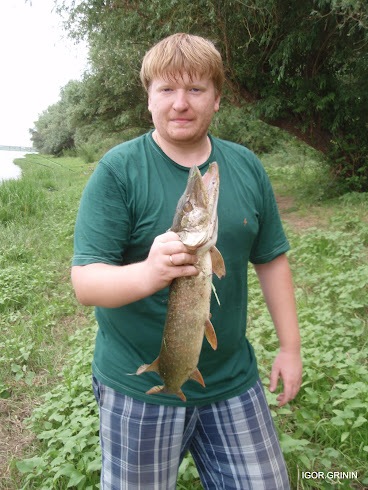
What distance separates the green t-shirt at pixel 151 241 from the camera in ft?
5.79

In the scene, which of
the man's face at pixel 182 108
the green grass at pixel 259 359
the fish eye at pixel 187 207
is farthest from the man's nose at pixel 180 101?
the green grass at pixel 259 359

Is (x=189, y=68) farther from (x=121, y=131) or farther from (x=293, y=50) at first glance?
(x=121, y=131)

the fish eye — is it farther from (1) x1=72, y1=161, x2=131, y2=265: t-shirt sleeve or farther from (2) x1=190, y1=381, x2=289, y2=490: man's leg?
(2) x1=190, y1=381, x2=289, y2=490: man's leg

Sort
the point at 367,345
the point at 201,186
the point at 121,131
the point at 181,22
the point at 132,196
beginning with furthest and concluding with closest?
1. the point at 121,131
2. the point at 181,22
3. the point at 367,345
4. the point at 132,196
5. the point at 201,186

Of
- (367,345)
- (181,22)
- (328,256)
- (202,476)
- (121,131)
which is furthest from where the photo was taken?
(121,131)

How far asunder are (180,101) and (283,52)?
25.5 feet

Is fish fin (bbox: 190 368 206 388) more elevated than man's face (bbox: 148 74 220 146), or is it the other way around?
man's face (bbox: 148 74 220 146)

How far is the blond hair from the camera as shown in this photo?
1.86 meters

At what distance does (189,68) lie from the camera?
187 centimetres

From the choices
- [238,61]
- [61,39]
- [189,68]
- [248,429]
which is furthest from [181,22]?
[248,429]

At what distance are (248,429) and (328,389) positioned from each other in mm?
1810

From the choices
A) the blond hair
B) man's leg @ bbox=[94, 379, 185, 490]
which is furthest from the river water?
man's leg @ bbox=[94, 379, 185, 490]

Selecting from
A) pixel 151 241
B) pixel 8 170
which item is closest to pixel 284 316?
pixel 151 241

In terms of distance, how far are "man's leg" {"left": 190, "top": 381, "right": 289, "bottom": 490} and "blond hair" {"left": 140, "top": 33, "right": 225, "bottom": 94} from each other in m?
1.35
